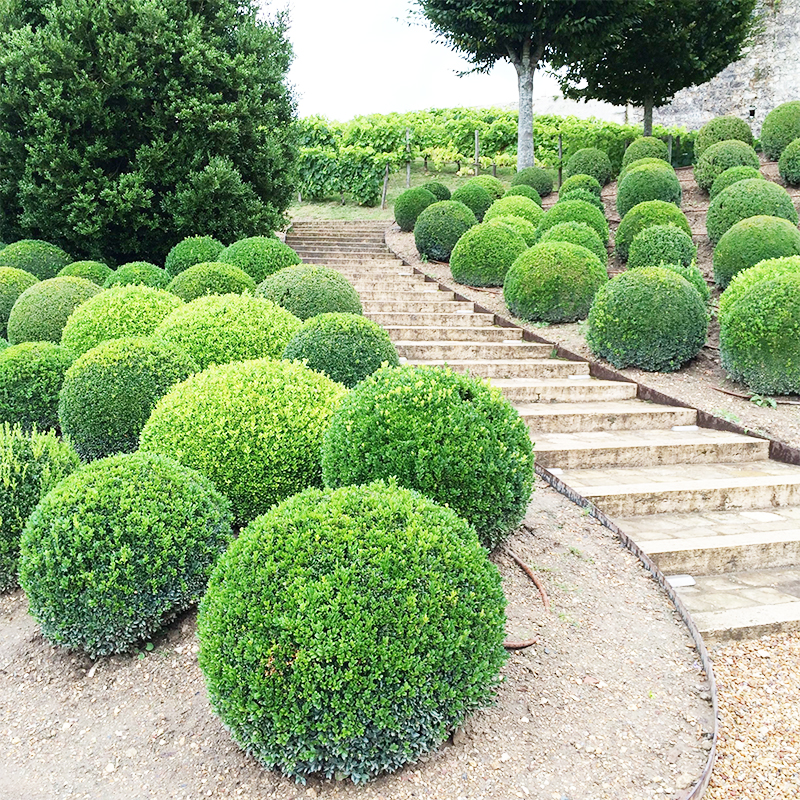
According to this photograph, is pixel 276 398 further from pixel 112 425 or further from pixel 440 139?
pixel 440 139

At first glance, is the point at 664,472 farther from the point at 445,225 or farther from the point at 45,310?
the point at 445,225

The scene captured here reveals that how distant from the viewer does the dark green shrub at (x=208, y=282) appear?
8062mm

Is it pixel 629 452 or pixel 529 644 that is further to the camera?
pixel 629 452

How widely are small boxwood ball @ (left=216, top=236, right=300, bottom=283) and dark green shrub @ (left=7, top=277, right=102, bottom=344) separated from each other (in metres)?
1.94

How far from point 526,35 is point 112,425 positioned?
49.4ft

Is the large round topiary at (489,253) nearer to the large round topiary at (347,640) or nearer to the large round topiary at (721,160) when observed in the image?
the large round topiary at (721,160)

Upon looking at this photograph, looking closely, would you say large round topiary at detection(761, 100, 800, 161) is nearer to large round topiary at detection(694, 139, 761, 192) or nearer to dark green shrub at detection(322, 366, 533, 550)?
large round topiary at detection(694, 139, 761, 192)

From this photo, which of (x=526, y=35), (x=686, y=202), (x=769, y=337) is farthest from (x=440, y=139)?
(x=769, y=337)

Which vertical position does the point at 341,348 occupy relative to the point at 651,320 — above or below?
above

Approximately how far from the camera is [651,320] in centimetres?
772

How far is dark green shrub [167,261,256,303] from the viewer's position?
8062 mm

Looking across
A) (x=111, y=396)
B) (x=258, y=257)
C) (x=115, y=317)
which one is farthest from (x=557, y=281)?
(x=111, y=396)

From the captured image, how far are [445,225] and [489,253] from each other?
7.89ft

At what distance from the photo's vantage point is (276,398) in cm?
430
